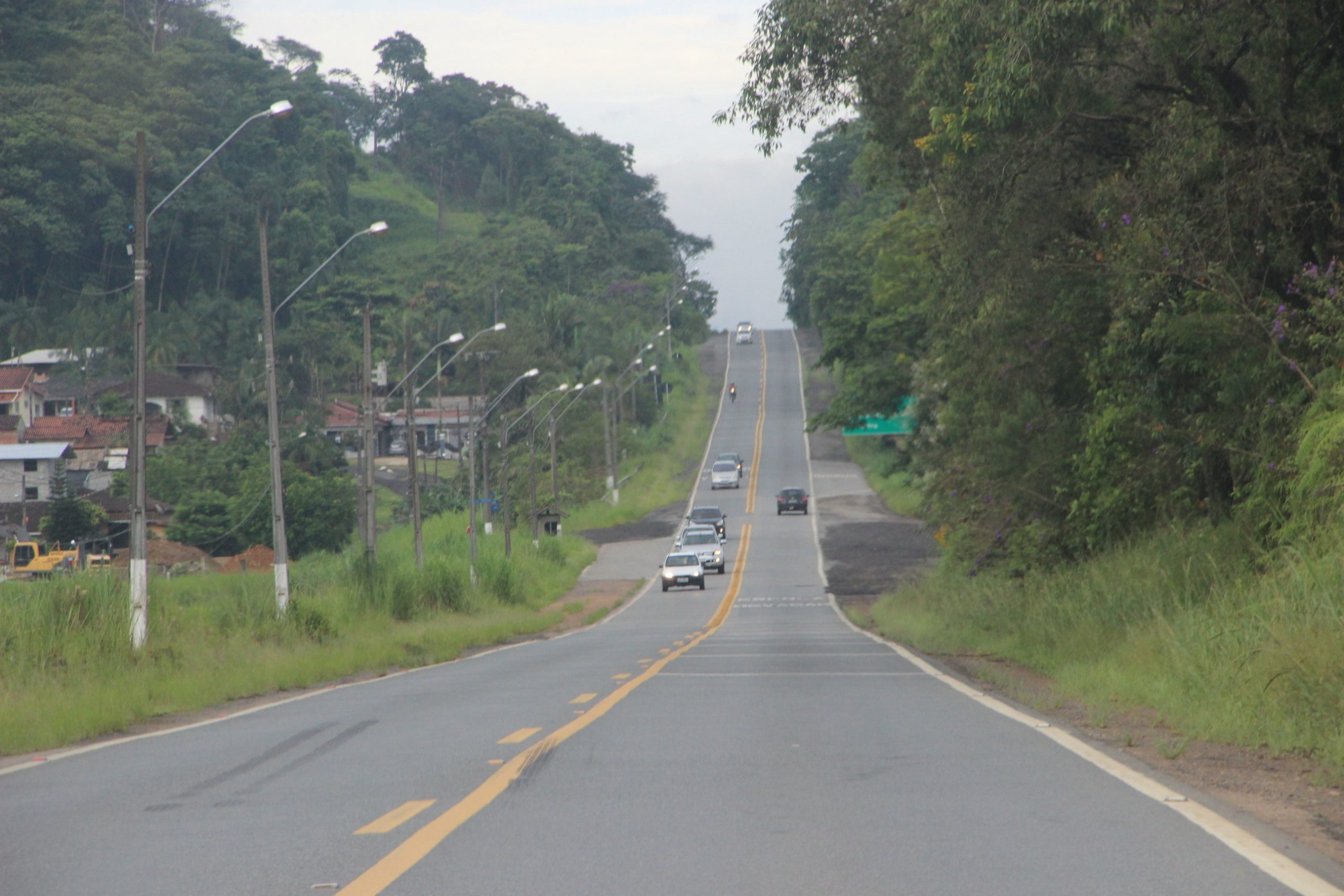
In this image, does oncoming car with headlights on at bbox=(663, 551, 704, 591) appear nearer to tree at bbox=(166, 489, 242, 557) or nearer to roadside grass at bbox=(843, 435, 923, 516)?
roadside grass at bbox=(843, 435, 923, 516)

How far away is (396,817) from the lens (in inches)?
287

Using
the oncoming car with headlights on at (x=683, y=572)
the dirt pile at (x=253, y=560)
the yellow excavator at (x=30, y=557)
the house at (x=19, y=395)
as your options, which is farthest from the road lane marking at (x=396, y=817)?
the house at (x=19, y=395)

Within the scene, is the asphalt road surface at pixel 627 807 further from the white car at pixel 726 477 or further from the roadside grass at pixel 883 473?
the white car at pixel 726 477

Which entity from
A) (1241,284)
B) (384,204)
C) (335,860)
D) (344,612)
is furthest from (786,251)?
(335,860)

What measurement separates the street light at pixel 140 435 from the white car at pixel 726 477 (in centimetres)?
6257

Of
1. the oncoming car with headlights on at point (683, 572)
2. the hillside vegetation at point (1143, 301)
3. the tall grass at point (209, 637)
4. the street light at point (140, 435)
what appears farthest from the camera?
the oncoming car with headlights on at point (683, 572)

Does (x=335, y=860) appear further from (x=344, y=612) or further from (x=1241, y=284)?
(x=344, y=612)

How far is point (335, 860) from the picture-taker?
6281 millimetres

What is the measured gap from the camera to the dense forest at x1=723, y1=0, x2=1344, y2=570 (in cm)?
1433

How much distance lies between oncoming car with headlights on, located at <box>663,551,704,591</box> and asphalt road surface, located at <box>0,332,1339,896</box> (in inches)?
1346

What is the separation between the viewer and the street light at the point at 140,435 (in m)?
17.0

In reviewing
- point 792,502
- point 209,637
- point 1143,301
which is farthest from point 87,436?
point 1143,301

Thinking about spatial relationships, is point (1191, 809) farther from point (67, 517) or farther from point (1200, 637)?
point (67, 517)

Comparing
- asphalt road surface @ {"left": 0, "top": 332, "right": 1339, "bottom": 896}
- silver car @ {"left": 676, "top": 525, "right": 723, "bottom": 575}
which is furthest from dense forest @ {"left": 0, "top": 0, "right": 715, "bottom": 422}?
asphalt road surface @ {"left": 0, "top": 332, "right": 1339, "bottom": 896}
